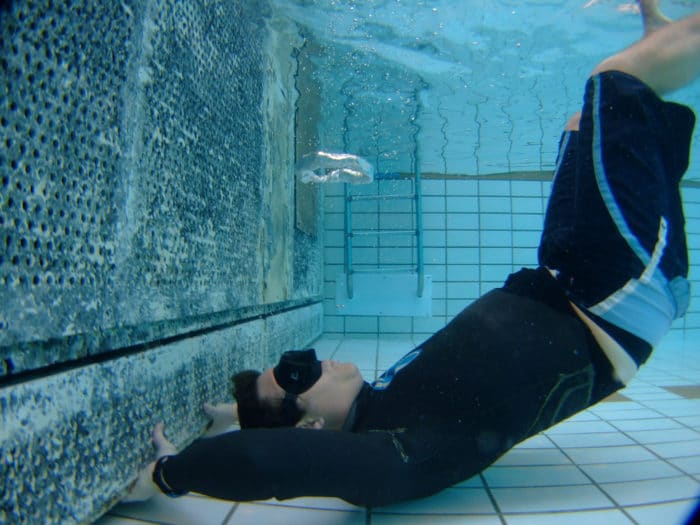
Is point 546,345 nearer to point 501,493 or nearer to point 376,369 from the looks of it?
point 501,493

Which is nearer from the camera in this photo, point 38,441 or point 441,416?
point 38,441

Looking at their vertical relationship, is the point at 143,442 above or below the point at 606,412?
above

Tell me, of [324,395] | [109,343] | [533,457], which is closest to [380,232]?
[533,457]

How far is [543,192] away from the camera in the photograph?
294 inches

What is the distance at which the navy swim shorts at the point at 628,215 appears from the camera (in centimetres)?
152

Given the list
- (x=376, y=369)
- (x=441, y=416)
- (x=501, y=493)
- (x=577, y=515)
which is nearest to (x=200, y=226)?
(x=441, y=416)

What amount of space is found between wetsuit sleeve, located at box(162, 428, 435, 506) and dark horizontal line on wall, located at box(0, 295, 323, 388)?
1.33 feet

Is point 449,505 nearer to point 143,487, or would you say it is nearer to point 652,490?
point 652,490

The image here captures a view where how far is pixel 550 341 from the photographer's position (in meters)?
1.55

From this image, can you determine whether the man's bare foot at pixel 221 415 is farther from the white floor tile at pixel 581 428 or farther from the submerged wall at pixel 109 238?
the white floor tile at pixel 581 428

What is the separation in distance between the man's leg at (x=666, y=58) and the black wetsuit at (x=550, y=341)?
0.06 meters

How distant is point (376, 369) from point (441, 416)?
2825 millimetres

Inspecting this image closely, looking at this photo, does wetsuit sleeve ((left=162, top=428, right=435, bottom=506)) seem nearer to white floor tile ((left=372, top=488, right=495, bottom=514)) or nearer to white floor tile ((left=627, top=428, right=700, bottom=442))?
white floor tile ((left=372, top=488, right=495, bottom=514))

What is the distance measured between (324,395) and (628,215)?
130 centimetres
